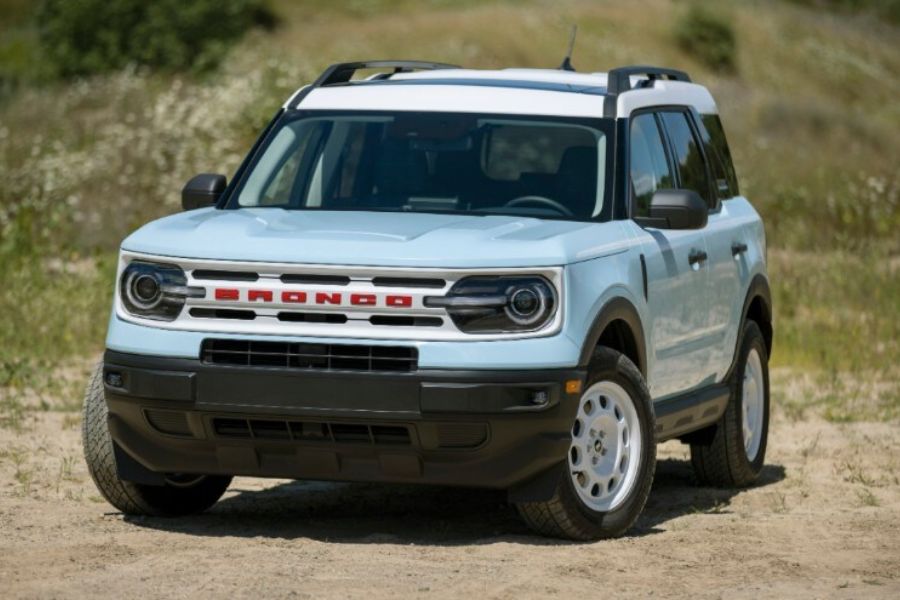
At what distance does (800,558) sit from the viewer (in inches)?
293

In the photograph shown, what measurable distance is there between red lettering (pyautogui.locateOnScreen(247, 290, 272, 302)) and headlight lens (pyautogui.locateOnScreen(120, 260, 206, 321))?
19cm

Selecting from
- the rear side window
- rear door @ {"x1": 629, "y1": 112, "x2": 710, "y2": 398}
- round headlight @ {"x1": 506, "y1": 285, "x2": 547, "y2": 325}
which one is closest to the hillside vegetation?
the rear side window

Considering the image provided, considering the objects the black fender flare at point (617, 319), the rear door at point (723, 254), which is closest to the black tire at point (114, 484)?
the black fender flare at point (617, 319)

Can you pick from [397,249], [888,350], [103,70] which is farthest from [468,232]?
[103,70]

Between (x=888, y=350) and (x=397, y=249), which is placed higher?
(x=397, y=249)

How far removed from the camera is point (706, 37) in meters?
51.9

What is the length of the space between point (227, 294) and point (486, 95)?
1827 mm

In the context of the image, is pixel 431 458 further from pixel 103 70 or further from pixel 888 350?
pixel 103 70

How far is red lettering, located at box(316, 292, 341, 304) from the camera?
709cm

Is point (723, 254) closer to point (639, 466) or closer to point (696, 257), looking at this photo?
point (696, 257)

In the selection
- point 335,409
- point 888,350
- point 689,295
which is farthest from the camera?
point 888,350

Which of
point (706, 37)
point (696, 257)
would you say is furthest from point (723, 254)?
point (706, 37)

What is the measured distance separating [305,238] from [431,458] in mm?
919

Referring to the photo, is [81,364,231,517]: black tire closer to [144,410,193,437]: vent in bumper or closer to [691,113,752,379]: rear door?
[144,410,193,437]: vent in bumper
